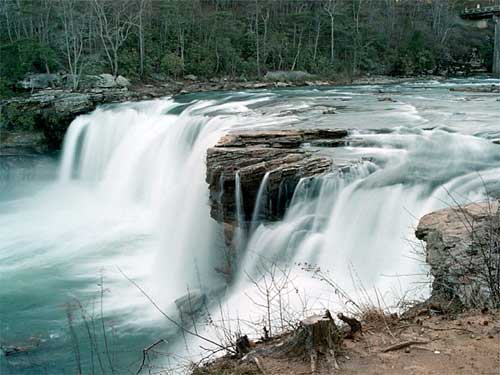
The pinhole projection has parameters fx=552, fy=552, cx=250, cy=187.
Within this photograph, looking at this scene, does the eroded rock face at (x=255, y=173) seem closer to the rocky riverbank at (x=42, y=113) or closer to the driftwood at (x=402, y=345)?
the driftwood at (x=402, y=345)

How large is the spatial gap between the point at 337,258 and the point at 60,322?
4370mm

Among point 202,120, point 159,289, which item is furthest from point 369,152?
point 202,120

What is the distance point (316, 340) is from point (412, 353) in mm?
652

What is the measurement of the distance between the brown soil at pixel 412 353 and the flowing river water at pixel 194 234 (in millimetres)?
Result: 606

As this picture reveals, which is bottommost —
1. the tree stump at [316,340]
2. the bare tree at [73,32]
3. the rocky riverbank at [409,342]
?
the rocky riverbank at [409,342]

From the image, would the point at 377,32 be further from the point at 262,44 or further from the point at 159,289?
the point at 159,289

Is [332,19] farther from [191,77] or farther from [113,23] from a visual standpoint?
[113,23]

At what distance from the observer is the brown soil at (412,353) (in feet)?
11.5

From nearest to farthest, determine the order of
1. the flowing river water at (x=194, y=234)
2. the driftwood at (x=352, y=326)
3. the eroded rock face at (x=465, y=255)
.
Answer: the driftwood at (x=352, y=326) < the eroded rock face at (x=465, y=255) < the flowing river water at (x=194, y=234)

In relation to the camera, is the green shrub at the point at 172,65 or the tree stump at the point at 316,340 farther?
the green shrub at the point at 172,65

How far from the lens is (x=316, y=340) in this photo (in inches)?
145

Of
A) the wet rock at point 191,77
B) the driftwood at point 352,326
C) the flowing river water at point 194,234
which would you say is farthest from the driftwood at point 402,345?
the wet rock at point 191,77

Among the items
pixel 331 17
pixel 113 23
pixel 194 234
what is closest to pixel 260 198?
pixel 194 234

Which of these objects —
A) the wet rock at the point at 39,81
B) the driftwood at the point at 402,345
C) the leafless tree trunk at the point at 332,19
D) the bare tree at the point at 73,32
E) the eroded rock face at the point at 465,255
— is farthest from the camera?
the leafless tree trunk at the point at 332,19
